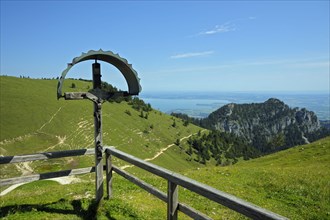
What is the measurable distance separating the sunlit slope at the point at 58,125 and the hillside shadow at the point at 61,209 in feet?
216

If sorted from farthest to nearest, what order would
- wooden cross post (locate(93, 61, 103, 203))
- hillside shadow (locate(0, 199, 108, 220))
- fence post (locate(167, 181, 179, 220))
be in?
1. wooden cross post (locate(93, 61, 103, 203))
2. hillside shadow (locate(0, 199, 108, 220))
3. fence post (locate(167, 181, 179, 220))

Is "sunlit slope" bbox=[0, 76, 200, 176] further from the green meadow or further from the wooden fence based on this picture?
the wooden fence

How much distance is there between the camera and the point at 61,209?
10.7 meters

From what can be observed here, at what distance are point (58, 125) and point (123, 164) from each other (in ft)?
97.9

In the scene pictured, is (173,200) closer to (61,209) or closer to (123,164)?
(61,209)

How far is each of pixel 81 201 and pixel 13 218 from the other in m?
2.39

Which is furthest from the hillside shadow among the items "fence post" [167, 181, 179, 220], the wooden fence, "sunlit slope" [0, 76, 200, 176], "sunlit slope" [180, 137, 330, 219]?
"sunlit slope" [0, 76, 200, 176]

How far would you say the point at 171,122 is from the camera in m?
183

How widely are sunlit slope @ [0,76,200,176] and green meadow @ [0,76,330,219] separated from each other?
31 centimetres

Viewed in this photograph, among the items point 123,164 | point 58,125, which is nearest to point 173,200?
point 123,164

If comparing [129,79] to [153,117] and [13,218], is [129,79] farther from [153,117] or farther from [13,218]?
[153,117]

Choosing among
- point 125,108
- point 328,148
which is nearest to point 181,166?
point 125,108

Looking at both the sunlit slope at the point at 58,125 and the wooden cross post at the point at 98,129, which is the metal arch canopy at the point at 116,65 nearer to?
the wooden cross post at the point at 98,129

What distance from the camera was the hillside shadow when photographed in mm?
10352
